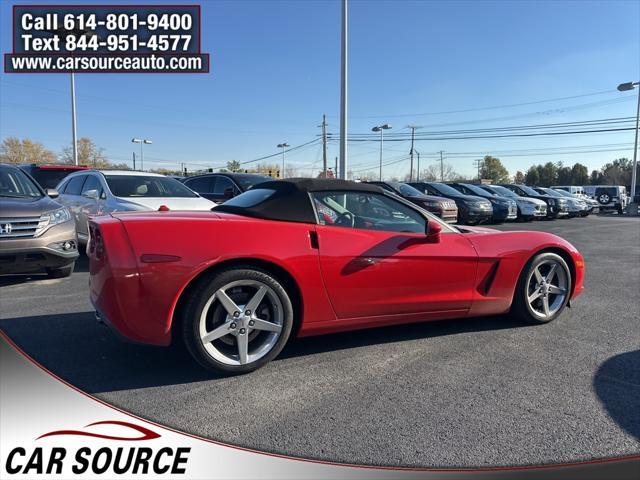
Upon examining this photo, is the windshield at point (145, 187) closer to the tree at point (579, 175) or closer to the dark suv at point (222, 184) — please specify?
the dark suv at point (222, 184)

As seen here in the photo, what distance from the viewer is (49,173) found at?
378 inches

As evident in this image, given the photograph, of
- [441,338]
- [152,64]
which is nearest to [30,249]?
[441,338]

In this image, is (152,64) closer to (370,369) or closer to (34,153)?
(370,369)

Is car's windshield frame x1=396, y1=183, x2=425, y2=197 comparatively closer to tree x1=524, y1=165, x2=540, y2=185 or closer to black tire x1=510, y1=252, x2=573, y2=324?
black tire x1=510, y1=252, x2=573, y2=324

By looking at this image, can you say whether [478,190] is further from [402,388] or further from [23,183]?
[402,388]

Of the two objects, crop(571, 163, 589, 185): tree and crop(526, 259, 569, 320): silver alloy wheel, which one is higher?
crop(571, 163, 589, 185): tree

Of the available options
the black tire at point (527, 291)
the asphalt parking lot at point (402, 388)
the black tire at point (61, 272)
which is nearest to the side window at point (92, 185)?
the black tire at point (61, 272)

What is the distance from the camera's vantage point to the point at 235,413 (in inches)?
102

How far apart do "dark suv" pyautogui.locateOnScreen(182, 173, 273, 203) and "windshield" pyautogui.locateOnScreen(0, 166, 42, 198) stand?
3.79 m

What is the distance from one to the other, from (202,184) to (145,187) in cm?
348

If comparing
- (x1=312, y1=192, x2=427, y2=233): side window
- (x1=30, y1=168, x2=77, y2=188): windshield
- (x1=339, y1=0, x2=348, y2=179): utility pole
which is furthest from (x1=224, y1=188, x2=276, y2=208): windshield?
(x1=339, y1=0, x2=348, y2=179): utility pole

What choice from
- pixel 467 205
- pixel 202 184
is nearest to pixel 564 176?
pixel 467 205

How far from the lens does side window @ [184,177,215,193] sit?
10.9m

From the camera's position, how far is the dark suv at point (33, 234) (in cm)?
523
